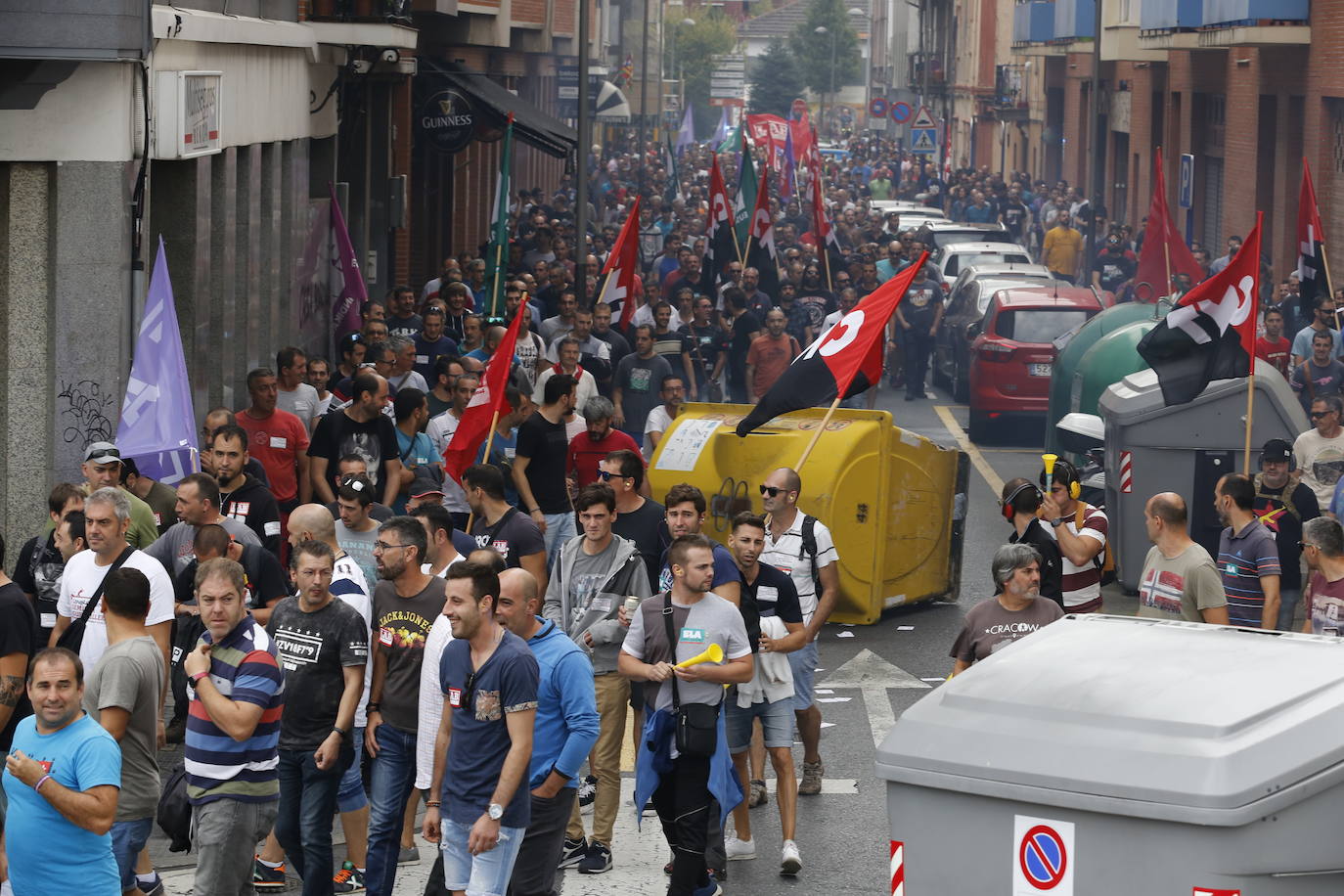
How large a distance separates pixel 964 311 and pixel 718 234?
326 centimetres

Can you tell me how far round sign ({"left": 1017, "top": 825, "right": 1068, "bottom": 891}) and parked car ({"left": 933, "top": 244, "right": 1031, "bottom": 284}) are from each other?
2443cm

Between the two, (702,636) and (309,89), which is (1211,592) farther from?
(309,89)

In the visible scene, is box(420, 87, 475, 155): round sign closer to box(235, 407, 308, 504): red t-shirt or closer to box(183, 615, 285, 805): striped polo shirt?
box(235, 407, 308, 504): red t-shirt

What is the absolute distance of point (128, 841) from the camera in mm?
7250

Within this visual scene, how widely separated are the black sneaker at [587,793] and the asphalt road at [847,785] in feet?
0.56

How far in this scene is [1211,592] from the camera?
368 inches

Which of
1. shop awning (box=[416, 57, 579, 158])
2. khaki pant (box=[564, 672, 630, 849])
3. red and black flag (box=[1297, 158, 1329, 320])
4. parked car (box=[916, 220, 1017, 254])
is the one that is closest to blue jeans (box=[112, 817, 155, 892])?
khaki pant (box=[564, 672, 630, 849])

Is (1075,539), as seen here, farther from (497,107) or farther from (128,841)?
(497,107)

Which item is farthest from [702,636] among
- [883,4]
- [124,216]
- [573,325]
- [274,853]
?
[883,4]

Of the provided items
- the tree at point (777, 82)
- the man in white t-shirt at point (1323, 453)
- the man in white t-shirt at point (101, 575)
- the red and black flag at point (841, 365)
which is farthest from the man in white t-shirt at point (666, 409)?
the tree at point (777, 82)

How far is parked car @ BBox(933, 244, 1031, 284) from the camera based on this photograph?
2983 cm

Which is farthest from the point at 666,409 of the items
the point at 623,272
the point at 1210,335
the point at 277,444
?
the point at 623,272

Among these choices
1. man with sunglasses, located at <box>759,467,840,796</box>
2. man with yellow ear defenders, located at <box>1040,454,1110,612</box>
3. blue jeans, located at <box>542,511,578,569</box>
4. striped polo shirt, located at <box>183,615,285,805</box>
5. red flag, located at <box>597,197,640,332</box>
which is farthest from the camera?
red flag, located at <box>597,197,640,332</box>

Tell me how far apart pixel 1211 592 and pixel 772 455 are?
4.43 meters
